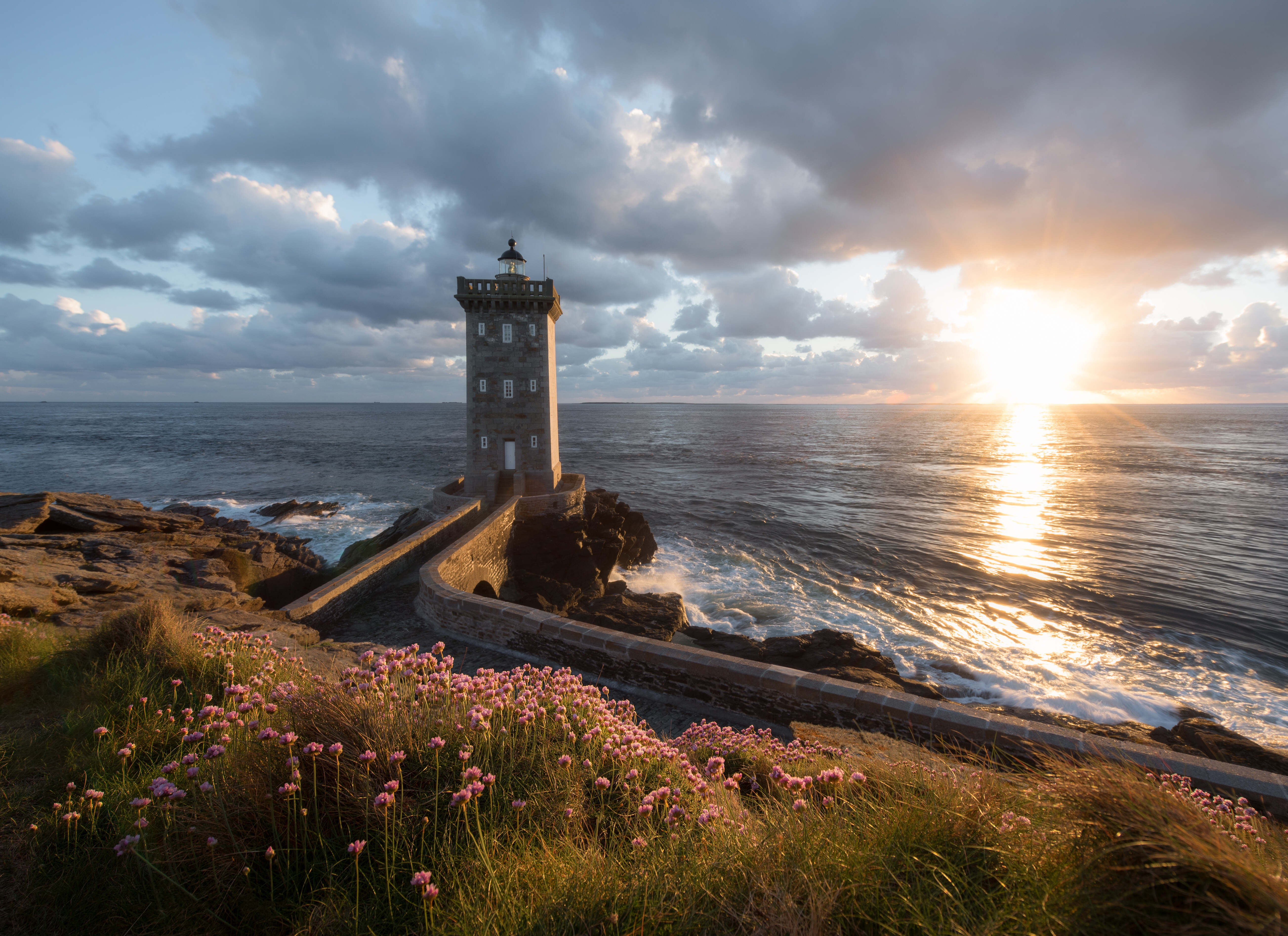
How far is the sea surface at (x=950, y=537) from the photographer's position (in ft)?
42.3

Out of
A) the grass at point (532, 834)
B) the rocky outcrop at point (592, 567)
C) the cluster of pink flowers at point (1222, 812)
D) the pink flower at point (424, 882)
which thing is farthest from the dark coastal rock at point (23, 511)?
the cluster of pink flowers at point (1222, 812)

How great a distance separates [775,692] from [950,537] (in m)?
21.7

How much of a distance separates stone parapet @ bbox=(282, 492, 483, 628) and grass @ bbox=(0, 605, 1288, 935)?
6205 millimetres

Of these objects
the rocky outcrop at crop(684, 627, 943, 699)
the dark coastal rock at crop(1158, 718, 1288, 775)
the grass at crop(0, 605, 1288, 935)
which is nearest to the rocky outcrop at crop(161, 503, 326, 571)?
the rocky outcrop at crop(684, 627, 943, 699)

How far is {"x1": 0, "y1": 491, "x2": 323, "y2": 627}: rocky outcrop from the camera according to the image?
289 inches

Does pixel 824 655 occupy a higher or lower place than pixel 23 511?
lower

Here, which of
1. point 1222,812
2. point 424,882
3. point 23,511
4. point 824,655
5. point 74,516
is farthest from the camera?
point 74,516

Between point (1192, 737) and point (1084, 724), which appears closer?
point (1192, 737)

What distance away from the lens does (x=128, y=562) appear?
11.4 m

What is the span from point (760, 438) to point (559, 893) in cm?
8791

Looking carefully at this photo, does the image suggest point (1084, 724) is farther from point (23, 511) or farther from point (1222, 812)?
point (23, 511)

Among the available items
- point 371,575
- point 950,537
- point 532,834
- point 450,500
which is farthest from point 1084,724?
point 450,500

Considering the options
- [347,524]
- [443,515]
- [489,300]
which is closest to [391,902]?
[443,515]

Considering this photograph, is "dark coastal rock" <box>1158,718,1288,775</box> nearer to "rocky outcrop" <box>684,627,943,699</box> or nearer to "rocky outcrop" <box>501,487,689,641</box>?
"rocky outcrop" <box>684,627,943,699</box>
